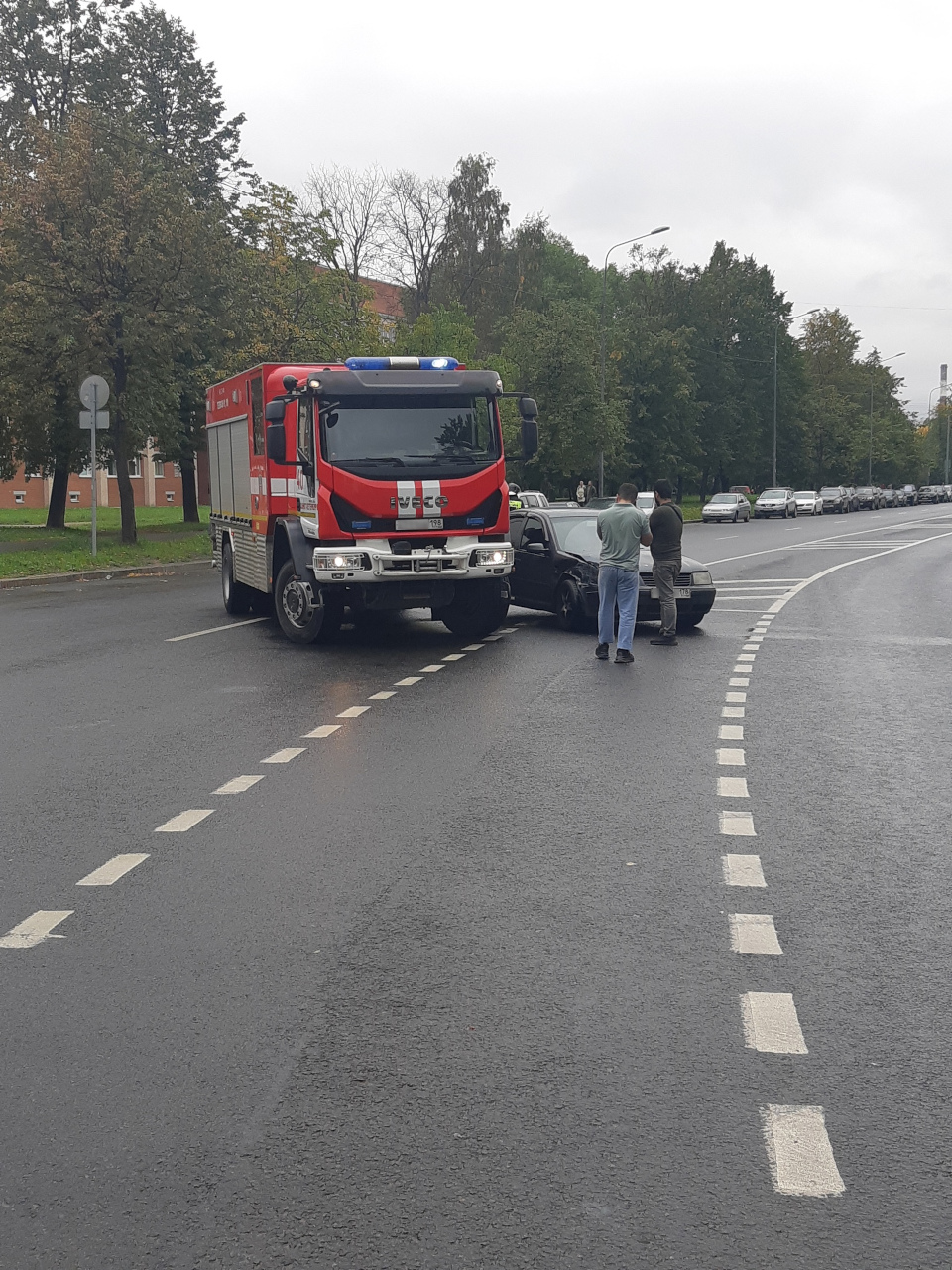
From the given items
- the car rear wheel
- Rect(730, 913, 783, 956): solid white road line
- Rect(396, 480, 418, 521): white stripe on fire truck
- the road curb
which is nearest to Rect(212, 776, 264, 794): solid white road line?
Rect(730, 913, 783, 956): solid white road line

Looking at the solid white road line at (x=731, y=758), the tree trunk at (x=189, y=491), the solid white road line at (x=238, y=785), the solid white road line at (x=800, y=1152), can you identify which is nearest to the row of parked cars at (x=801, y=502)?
the tree trunk at (x=189, y=491)

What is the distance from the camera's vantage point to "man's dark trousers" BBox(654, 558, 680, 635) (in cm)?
1686

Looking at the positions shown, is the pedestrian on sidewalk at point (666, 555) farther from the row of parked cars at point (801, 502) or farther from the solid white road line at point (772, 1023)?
the row of parked cars at point (801, 502)

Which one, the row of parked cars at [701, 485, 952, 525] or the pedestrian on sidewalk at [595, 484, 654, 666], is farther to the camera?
the row of parked cars at [701, 485, 952, 525]

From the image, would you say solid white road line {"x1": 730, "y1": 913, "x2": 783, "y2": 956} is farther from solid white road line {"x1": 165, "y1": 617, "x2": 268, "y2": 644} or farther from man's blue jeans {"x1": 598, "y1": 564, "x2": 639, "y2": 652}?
solid white road line {"x1": 165, "y1": 617, "x2": 268, "y2": 644}

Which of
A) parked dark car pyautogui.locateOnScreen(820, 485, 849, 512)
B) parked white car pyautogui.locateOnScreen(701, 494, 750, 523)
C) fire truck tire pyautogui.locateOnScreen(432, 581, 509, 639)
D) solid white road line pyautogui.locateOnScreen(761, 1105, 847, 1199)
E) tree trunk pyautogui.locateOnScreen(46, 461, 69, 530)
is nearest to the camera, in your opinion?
solid white road line pyautogui.locateOnScreen(761, 1105, 847, 1199)

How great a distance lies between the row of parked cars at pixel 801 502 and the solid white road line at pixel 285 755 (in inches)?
2311

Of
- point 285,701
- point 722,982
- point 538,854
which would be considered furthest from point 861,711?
point 722,982

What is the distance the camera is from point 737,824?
25.3ft

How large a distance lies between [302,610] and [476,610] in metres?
2.07

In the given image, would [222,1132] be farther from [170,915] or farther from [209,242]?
[209,242]

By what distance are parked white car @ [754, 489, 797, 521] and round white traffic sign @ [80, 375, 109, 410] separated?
50.9 metres

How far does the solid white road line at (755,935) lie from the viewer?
554cm

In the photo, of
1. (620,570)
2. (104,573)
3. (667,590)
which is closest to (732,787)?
(620,570)
